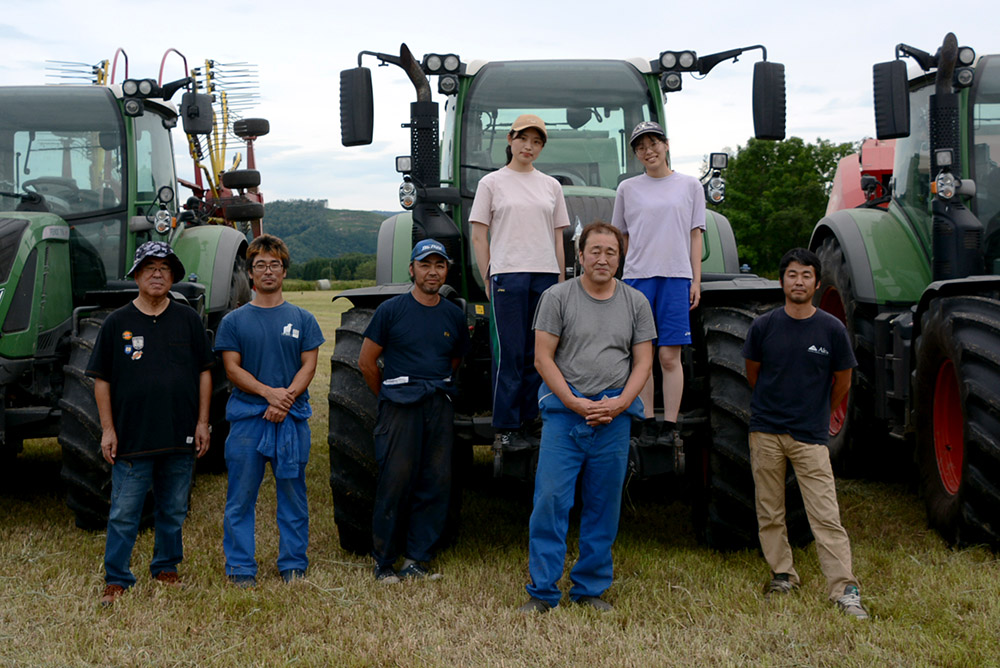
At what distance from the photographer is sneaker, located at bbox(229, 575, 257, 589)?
4.71 metres

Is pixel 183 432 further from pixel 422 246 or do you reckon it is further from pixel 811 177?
pixel 811 177

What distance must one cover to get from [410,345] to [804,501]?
1966 millimetres

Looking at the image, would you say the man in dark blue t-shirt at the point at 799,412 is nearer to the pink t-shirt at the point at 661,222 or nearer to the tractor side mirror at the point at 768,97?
the pink t-shirt at the point at 661,222

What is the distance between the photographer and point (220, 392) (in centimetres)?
727

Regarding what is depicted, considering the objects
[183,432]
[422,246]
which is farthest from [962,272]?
[183,432]

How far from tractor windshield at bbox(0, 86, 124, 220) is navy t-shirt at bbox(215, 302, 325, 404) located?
2.74 m

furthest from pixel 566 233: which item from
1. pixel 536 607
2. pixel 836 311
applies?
pixel 836 311

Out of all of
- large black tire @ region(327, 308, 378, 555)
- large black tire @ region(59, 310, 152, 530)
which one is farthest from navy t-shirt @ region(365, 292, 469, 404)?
large black tire @ region(59, 310, 152, 530)

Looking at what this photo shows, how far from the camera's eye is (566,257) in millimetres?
5473

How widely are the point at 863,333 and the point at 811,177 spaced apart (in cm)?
4827

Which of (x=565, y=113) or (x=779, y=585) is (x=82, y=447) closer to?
(x=565, y=113)

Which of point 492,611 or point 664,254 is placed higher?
point 664,254

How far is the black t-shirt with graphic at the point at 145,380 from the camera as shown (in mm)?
4609

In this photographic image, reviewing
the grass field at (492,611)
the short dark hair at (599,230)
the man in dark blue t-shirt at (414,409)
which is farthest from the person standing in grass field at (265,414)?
the short dark hair at (599,230)
